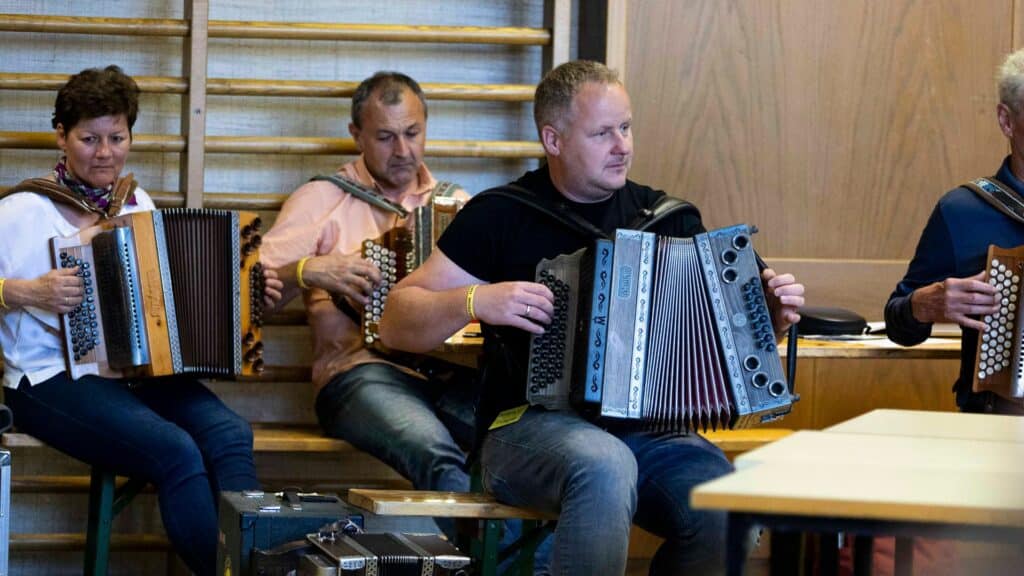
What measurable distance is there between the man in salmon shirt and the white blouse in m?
0.58

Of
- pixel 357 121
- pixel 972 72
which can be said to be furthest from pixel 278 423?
pixel 972 72

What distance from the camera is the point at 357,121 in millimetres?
4004

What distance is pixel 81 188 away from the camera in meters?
3.64

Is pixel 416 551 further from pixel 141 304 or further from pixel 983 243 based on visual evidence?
pixel 983 243

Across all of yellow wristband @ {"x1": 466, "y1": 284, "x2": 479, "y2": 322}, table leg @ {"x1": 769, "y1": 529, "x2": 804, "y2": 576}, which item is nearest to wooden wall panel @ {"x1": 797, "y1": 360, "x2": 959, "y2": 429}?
yellow wristband @ {"x1": 466, "y1": 284, "x2": 479, "y2": 322}

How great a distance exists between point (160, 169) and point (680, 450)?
6.57 ft

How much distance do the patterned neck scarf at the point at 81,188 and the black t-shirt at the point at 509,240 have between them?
100 cm

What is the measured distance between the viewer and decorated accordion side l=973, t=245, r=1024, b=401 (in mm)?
3074

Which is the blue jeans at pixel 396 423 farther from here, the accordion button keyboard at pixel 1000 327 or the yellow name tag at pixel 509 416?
the accordion button keyboard at pixel 1000 327

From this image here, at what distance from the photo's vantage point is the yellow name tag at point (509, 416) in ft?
9.73

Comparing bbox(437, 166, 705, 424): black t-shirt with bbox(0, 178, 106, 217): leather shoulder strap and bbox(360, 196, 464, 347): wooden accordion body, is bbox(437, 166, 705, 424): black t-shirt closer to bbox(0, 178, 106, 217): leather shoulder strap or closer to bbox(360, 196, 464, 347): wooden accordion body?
bbox(360, 196, 464, 347): wooden accordion body

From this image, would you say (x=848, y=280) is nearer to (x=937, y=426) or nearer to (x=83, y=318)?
(x=937, y=426)

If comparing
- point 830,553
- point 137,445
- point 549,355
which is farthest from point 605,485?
point 137,445

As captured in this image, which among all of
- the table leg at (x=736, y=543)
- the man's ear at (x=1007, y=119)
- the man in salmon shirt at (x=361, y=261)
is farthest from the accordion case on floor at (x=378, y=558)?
the man's ear at (x=1007, y=119)
